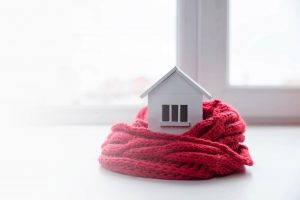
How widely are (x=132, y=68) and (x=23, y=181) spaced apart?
0.76 meters

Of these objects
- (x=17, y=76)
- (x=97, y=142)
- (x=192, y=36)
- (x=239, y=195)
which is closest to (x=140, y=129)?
(x=239, y=195)

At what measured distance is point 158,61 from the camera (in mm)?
1276

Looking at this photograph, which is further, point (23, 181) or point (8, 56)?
point (8, 56)

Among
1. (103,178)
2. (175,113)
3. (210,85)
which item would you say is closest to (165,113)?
(175,113)

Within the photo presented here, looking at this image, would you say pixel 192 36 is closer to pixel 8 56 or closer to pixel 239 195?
pixel 8 56

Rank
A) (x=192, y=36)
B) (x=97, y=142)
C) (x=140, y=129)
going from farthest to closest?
(x=192, y=36)
(x=97, y=142)
(x=140, y=129)

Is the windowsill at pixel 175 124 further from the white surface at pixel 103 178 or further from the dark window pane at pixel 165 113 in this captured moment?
the white surface at pixel 103 178

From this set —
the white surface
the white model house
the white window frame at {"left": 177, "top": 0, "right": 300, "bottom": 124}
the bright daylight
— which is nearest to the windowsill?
the white model house

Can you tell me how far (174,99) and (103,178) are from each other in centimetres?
19

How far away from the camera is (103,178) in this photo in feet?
1.92

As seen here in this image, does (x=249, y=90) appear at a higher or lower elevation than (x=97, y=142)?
higher

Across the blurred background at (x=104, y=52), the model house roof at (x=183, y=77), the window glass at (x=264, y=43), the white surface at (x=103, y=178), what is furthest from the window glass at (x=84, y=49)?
the model house roof at (x=183, y=77)

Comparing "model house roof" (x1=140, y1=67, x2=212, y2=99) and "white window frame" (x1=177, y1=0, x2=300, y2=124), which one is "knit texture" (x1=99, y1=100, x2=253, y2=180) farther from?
"white window frame" (x1=177, y1=0, x2=300, y2=124)

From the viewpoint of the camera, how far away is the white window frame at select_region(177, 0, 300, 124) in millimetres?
1172
